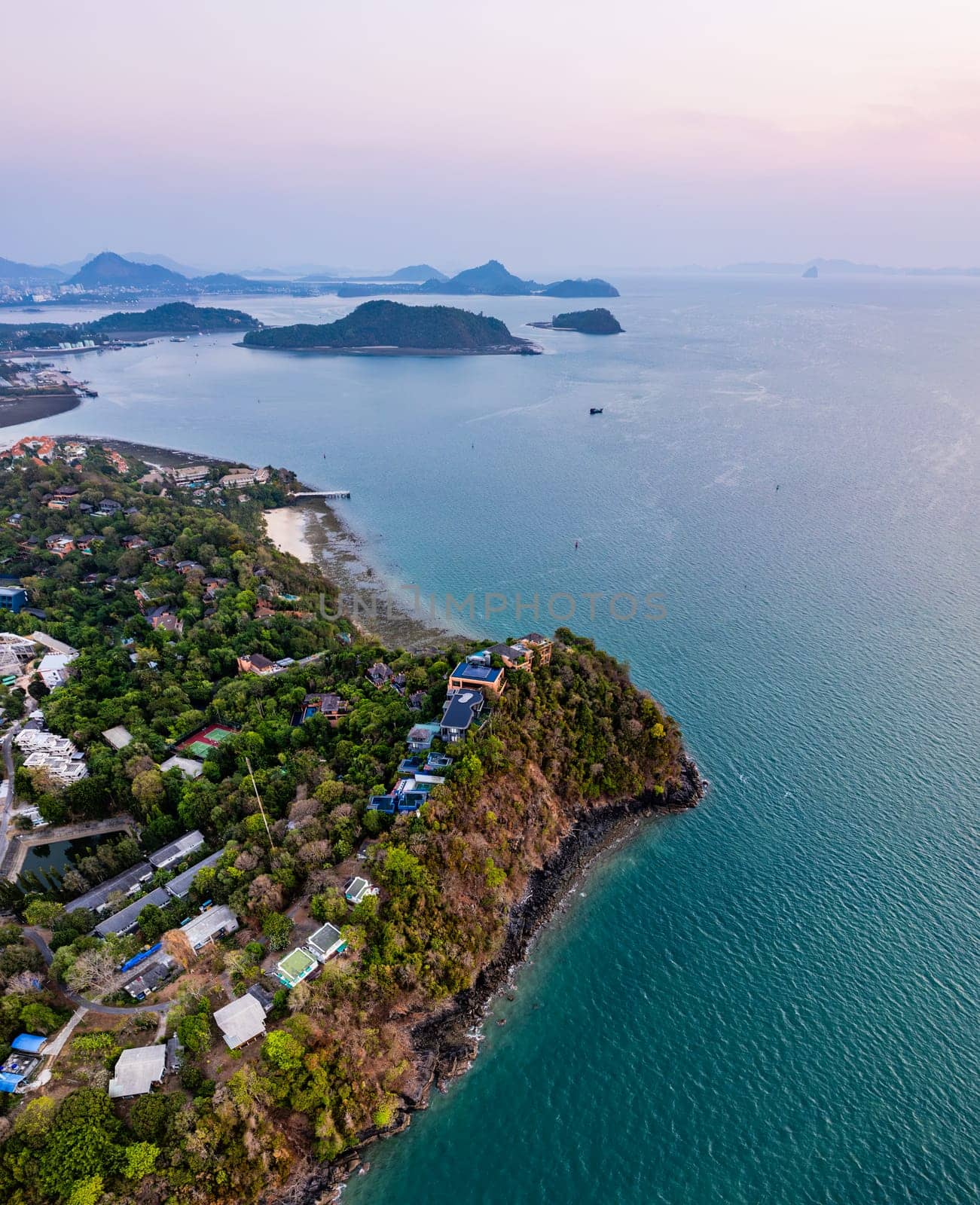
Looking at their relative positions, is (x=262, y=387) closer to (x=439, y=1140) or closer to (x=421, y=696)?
(x=421, y=696)

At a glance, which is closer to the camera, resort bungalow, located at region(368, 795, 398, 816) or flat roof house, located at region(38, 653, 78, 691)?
resort bungalow, located at region(368, 795, 398, 816)

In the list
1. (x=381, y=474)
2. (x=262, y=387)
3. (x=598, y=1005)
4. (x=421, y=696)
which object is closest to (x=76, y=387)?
(x=262, y=387)

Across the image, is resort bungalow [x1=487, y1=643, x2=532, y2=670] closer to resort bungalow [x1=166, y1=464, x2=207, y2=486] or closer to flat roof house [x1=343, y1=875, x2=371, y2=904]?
flat roof house [x1=343, y1=875, x2=371, y2=904]

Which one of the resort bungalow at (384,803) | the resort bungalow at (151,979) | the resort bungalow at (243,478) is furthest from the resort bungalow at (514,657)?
the resort bungalow at (243,478)

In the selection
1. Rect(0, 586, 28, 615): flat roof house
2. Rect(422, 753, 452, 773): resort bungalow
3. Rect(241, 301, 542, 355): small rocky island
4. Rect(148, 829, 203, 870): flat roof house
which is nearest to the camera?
Rect(148, 829, 203, 870): flat roof house

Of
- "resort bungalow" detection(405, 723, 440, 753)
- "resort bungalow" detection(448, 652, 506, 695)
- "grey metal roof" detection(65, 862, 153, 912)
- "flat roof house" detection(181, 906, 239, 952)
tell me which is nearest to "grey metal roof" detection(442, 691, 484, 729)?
"resort bungalow" detection(448, 652, 506, 695)

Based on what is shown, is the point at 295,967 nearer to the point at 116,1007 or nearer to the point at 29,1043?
the point at 116,1007
